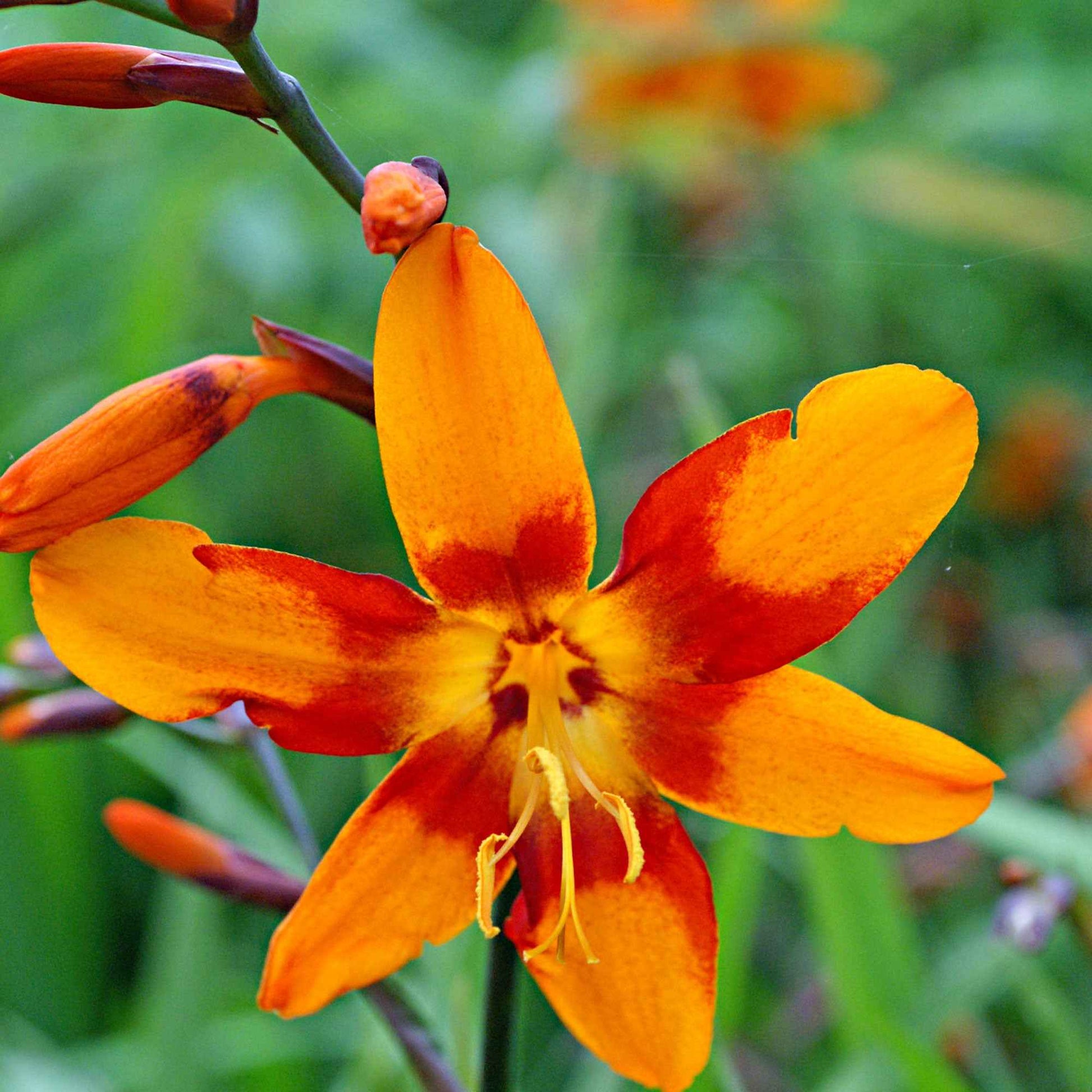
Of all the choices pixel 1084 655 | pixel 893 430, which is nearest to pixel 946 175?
pixel 1084 655

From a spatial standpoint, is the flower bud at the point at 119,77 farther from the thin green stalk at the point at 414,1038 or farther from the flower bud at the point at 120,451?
the thin green stalk at the point at 414,1038

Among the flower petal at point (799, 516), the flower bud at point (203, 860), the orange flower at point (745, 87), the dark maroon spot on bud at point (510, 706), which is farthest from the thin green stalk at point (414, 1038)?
the orange flower at point (745, 87)

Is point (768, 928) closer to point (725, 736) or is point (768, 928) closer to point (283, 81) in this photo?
point (725, 736)

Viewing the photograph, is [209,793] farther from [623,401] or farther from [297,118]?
[623,401]

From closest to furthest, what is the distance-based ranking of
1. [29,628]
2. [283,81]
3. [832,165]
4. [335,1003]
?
1. [283,81]
2. [335,1003]
3. [29,628]
4. [832,165]

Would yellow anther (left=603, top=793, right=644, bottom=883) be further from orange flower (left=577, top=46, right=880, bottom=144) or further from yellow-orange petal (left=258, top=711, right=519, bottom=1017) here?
orange flower (left=577, top=46, right=880, bottom=144)

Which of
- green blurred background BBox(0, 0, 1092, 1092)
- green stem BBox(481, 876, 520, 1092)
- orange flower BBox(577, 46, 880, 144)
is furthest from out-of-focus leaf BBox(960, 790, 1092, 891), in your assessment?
orange flower BBox(577, 46, 880, 144)
